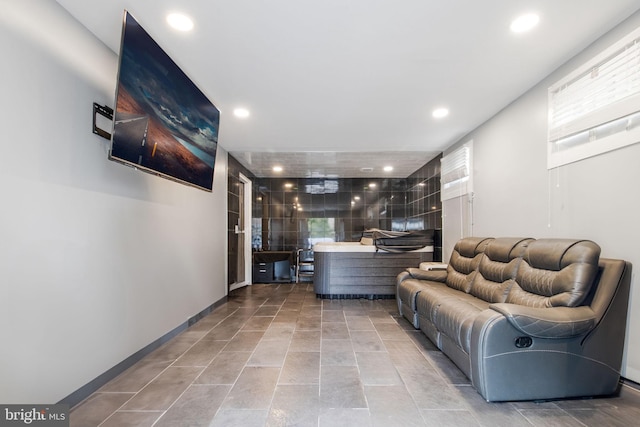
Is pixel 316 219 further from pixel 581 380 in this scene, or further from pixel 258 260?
pixel 581 380

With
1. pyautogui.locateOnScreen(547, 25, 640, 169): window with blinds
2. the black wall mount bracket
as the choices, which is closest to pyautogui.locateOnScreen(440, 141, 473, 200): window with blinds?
pyautogui.locateOnScreen(547, 25, 640, 169): window with blinds

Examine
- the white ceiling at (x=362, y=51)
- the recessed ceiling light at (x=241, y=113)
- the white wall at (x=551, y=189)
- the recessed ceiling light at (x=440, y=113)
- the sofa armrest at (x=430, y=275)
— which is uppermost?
the white ceiling at (x=362, y=51)

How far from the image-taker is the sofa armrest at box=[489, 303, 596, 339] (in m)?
1.69

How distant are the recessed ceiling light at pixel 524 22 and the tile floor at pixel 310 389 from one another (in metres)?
2.38

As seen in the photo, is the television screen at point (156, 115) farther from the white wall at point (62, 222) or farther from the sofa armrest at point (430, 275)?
the sofa armrest at point (430, 275)

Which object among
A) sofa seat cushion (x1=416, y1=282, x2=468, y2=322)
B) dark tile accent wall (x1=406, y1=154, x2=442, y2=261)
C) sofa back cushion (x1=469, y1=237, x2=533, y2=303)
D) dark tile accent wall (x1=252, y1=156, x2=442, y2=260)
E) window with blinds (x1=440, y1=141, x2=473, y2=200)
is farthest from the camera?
dark tile accent wall (x1=252, y1=156, x2=442, y2=260)

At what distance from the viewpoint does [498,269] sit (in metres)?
2.57

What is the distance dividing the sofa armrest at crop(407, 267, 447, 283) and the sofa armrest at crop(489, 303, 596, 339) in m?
1.75

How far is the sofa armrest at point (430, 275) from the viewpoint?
11.4 ft

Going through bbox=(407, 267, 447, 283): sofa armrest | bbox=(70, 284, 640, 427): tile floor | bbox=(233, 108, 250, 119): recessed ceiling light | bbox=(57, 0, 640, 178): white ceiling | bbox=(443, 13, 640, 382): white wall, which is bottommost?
bbox=(70, 284, 640, 427): tile floor

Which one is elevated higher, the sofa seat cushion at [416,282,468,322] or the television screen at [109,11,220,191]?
the television screen at [109,11,220,191]

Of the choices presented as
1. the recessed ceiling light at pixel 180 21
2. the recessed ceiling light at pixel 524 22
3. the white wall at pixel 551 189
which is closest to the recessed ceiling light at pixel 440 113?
the white wall at pixel 551 189

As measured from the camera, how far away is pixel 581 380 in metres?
1.77

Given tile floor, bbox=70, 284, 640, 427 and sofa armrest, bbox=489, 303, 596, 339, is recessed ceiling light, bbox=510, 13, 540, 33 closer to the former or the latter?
sofa armrest, bbox=489, 303, 596, 339
